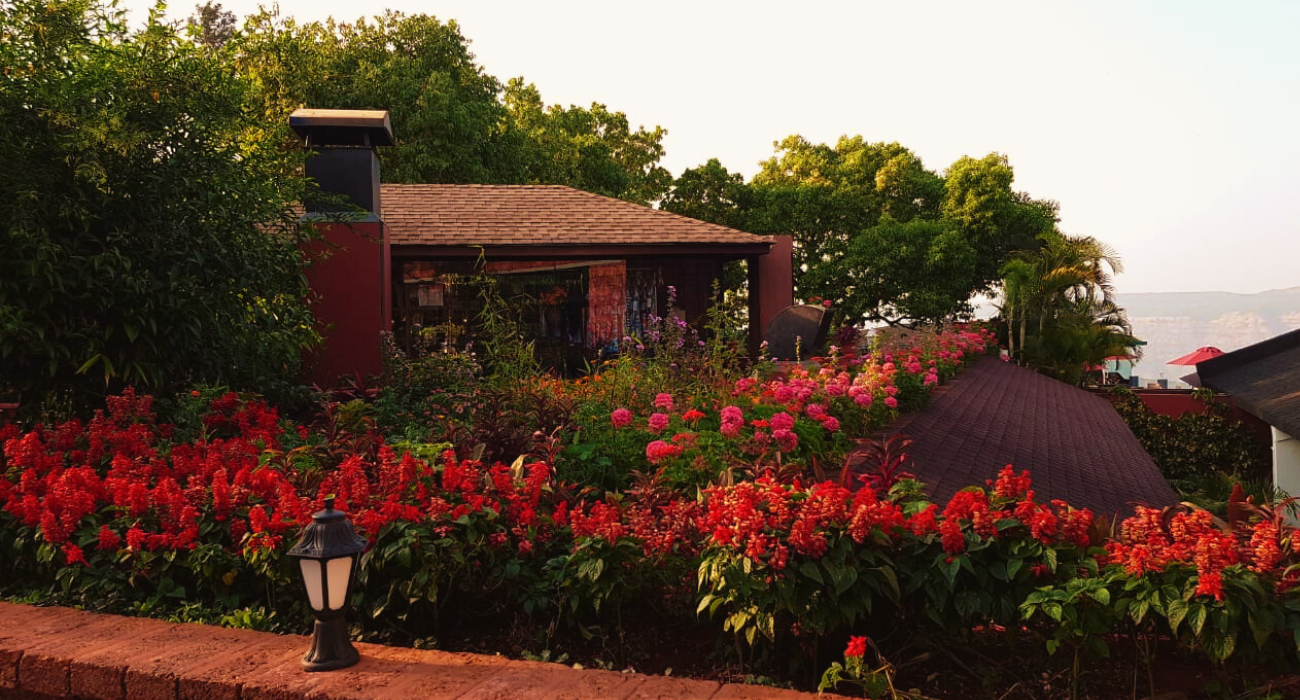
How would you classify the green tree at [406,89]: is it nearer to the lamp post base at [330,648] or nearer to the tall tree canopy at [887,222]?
the tall tree canopy at [887,222]

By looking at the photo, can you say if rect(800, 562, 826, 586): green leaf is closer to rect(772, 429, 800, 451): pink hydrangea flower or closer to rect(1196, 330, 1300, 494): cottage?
rect(772, 429, 800, 451): pink hydrangea flower

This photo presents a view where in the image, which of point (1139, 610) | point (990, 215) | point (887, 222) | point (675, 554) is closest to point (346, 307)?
point (675, 554)

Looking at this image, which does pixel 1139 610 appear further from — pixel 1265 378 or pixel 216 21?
pixel 216 21

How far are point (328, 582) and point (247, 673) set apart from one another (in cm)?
37

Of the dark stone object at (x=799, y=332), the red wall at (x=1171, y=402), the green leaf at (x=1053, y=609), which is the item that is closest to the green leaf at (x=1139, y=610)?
the green leaf at (x=1053, y=609)

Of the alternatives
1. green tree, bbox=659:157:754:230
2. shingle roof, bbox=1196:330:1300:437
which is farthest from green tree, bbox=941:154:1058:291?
shingle roof, bbox=1196:330:1300:437

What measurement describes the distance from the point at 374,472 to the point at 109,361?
2577 mm

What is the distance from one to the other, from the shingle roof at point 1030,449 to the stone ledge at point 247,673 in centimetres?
260

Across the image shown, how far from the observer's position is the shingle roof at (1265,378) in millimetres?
8992

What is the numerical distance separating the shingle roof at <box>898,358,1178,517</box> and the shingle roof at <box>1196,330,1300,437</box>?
1126mm

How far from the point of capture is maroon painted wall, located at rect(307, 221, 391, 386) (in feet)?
29.5

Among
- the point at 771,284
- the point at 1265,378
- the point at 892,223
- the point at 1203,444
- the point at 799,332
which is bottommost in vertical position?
the point at 1203,444

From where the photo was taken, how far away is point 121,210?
6449mm

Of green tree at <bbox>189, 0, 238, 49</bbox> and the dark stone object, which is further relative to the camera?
green tree at <bbox>189, 0, 238, 49</bbox>
